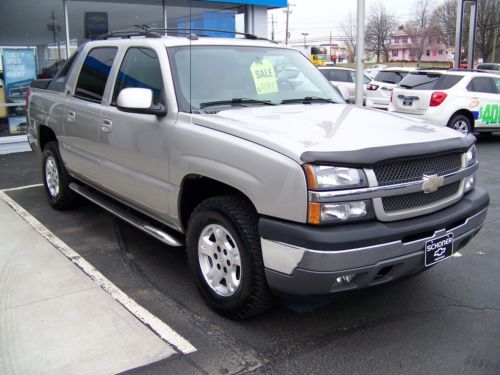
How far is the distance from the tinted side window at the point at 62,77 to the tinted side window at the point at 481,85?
8.90 meters

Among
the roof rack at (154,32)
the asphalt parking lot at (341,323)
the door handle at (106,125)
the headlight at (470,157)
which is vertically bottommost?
the asphalt parking lot at (341,323)

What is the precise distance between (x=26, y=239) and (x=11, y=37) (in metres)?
18.5

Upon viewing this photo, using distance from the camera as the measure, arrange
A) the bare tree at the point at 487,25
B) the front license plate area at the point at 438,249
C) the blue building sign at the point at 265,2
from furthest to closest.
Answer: the bare tree at the point at 487,25 → the blue building sign at the point at 265,2 → the front license plate area at the point at 438,249

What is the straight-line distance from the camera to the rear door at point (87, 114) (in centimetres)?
486

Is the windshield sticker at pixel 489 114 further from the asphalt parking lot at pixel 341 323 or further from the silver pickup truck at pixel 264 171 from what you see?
the silver pickup truck at pixel 264 171

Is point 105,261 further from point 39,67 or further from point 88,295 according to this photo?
point 39,67

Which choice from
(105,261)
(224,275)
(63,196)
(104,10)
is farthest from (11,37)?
(224,275)

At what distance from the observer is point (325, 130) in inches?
128

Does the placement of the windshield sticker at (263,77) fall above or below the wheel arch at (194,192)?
above

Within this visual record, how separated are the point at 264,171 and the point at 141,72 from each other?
6.30 feet

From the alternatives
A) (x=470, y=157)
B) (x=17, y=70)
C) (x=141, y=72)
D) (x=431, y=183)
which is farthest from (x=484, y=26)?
(x=431, y=183)

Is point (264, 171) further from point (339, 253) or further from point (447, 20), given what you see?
point (447, 20)

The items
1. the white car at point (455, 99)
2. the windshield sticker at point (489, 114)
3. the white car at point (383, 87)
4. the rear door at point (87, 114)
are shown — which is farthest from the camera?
the white car at point (383, 87)

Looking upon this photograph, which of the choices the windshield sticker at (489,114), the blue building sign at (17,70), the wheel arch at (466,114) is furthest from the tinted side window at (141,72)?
the windshield sticker at (489,114)
